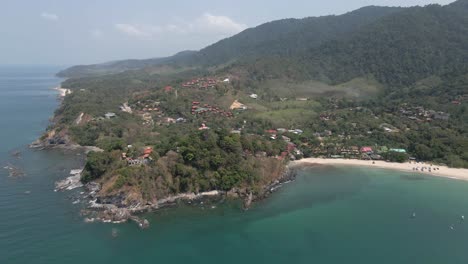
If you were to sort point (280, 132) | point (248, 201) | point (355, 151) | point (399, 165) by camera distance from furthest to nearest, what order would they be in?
point (280, 132), point (355, 151), point (399, 165), point (248, 201)

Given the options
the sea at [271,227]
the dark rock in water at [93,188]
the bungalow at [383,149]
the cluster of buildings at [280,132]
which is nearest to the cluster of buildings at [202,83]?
the cluster of buildings at [280,132]

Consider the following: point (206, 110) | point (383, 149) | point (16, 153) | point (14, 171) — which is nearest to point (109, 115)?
point (206, 110)

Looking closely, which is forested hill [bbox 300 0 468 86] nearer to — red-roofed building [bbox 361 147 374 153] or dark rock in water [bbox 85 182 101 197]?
red-roofed building [bbox 361 147 374 153]

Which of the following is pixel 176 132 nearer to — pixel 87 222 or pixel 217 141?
pixel 217 141

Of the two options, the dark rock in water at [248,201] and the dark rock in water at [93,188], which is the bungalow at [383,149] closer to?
the dark rock in water at [248,201]

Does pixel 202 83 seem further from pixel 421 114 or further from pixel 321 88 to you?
pixel 421 114

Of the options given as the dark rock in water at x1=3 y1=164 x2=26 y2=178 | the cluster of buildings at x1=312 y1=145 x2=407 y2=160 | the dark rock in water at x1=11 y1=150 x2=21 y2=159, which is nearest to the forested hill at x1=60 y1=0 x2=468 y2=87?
the cluster of buildings at x1=312 y1=145 x2=407 y2=160
